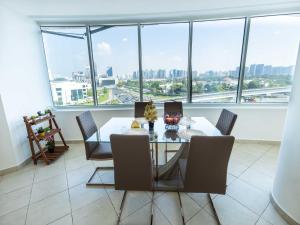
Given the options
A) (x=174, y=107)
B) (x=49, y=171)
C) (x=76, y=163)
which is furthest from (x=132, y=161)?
(x=49, y=171)

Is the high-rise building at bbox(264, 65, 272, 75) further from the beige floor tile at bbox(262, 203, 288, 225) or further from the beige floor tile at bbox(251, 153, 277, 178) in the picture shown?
the beige floor tile at bbox(262, 203, 288, 225)

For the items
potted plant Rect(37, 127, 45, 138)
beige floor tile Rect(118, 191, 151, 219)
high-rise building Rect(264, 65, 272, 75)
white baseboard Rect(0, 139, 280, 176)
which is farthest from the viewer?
high-rise building Rect(264, 65, 272, 75)

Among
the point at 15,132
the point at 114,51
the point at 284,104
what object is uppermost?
the point at 114,51

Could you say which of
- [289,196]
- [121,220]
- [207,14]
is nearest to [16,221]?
[121,220]

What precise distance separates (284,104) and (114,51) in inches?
140

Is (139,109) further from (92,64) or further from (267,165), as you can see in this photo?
(267,165)

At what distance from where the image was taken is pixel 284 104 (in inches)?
127

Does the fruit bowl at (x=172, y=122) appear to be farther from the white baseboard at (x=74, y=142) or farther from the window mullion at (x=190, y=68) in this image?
the white baseboard at (x=74, y=142)

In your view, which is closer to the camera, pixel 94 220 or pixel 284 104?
pixel 94 220

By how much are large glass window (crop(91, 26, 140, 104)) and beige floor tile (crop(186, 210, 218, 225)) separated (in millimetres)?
2508

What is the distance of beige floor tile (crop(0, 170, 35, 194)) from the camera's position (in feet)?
7.29

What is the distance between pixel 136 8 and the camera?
8.79 feet

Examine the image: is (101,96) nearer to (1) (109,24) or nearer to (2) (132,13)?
(1) (109,24)

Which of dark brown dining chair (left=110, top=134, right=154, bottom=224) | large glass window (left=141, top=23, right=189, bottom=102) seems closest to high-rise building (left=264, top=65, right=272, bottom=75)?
large glass window (left=141, top=23, right=189, bottom=102)
